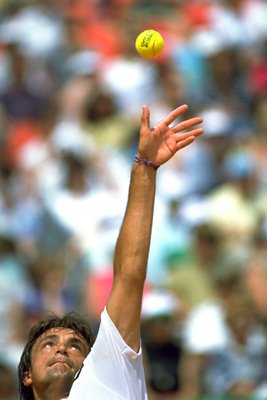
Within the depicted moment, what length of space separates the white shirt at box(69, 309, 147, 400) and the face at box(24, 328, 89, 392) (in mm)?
204

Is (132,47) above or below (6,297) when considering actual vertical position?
above

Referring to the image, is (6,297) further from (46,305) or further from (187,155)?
(187,155)

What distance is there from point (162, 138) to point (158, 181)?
522 cm

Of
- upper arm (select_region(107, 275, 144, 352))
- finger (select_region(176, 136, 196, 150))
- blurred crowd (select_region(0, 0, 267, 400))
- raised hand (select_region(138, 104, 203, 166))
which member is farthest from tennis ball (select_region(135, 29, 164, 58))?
blurred crowd (select_region(0, 0, 267, 400))

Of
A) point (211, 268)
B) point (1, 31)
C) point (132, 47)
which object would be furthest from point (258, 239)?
point (1, 31)

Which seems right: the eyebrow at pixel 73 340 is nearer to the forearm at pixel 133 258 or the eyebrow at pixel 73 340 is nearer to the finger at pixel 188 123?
the forearm at pixel 133 258

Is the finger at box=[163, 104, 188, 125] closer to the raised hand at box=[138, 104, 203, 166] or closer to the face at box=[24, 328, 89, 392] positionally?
the raised hand at box=[138, 104, 203, 166]

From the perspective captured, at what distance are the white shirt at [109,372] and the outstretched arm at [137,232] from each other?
4 centimetres

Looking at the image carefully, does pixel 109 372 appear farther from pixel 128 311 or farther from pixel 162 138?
pixel 162 138

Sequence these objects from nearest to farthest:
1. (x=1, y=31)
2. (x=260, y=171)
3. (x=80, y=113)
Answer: (x=260, y=171) → (x=80, y=113) → (x=1, y=31)

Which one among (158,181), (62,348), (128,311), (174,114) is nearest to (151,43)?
(174,114)

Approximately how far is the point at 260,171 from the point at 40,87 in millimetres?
2591

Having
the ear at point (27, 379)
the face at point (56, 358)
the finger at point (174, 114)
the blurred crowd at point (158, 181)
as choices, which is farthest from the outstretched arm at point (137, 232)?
the blurred crowd at point (158, 181)

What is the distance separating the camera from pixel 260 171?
1020cm
